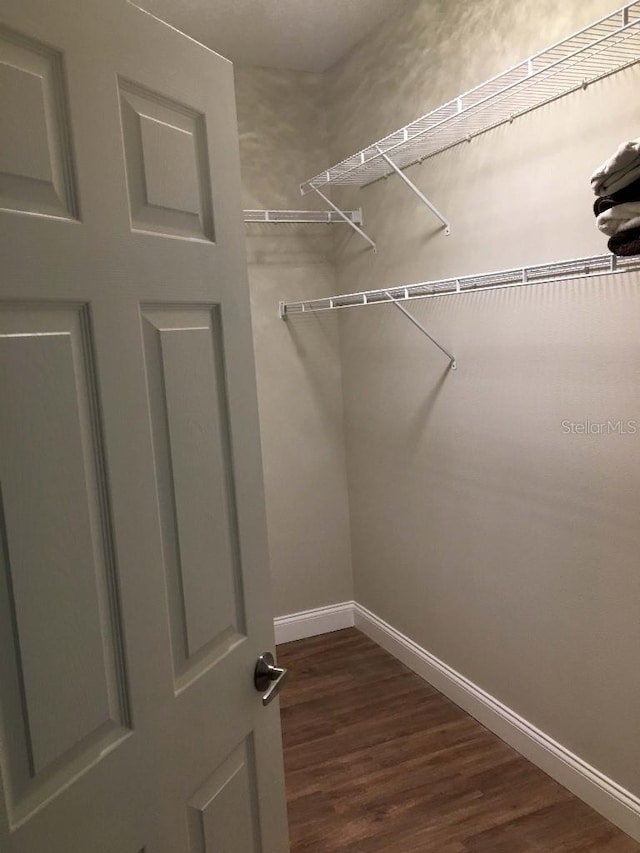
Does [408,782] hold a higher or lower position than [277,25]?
lower

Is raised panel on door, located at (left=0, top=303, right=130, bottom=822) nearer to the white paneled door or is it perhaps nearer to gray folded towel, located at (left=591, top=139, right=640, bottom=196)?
the white paneled door

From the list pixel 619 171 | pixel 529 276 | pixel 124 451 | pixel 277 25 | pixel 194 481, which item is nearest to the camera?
pixel 124 451

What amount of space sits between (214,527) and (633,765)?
151cm

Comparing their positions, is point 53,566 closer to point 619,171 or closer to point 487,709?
point 619,171

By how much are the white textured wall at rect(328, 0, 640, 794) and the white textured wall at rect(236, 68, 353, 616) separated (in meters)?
0.22

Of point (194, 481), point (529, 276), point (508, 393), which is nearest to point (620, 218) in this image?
point (529, 276)

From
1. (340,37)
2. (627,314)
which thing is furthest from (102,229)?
(340,37)

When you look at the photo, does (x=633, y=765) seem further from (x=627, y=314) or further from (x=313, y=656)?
(x=313, y=656)

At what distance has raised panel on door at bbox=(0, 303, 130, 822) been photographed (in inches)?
32.8

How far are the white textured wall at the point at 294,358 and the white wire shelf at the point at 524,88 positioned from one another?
0.47 metres

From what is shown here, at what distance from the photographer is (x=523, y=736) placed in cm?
237

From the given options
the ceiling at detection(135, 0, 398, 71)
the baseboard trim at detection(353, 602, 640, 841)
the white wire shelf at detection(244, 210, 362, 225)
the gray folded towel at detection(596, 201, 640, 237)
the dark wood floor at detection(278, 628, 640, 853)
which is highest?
the ceiling at detection(135, 0, 398, 71)

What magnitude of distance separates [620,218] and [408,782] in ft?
5.94

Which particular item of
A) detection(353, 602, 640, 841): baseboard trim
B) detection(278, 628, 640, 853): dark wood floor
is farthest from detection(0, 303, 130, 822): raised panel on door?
detection(353, 602, 640, 841): baseboard trim
